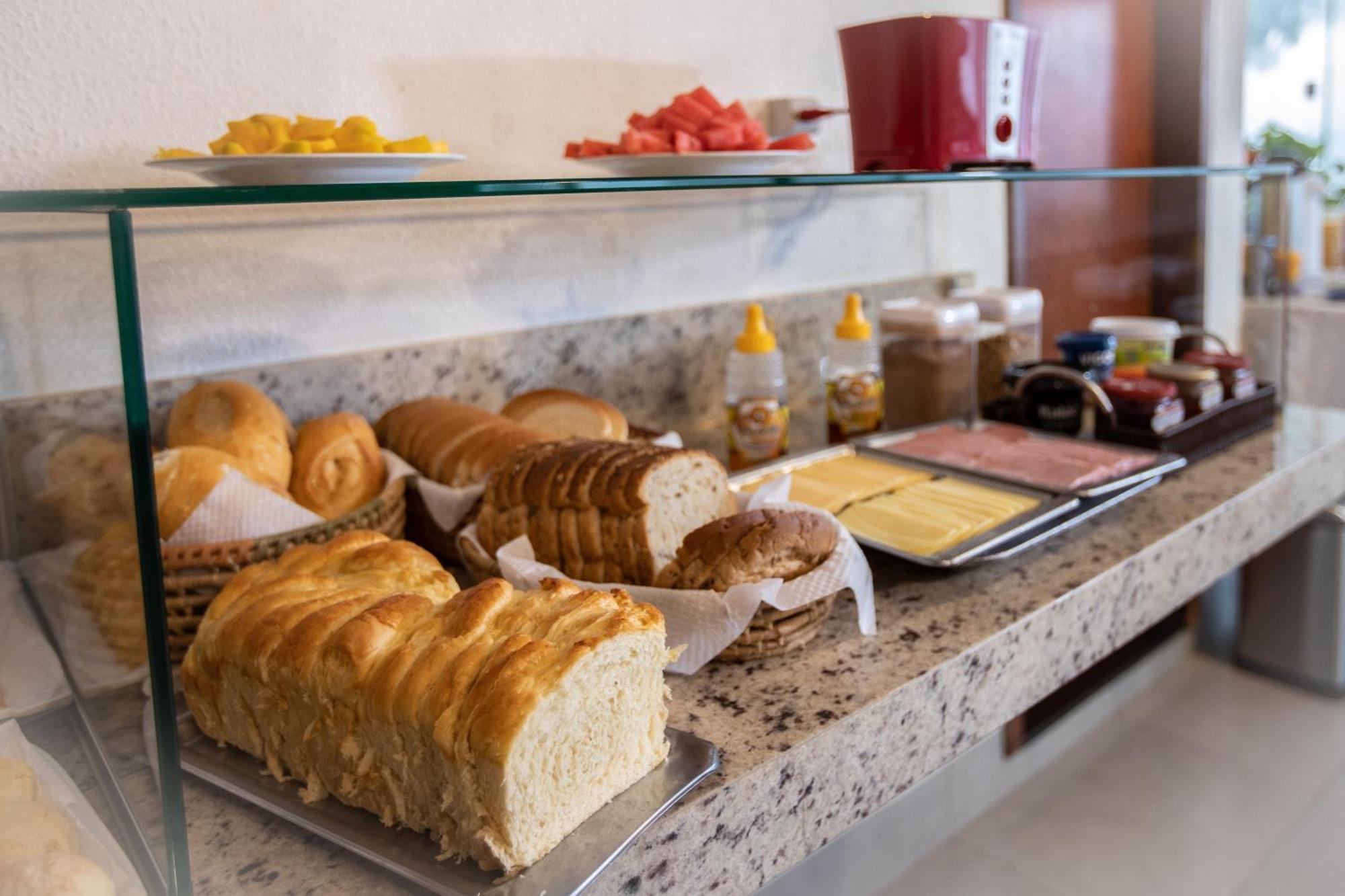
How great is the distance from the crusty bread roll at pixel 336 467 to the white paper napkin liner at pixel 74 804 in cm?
38

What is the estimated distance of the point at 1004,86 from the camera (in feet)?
3.57

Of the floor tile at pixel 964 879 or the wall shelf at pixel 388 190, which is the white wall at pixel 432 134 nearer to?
the wall shelf at pixel 388 190

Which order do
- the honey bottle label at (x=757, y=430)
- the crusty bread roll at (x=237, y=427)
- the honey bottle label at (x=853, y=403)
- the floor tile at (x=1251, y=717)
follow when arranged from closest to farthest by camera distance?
1. the crusty bread roll at (x=237, y=427)
2. the honey bottle label at (x=757, y=430)
3. the honey bottle label at (x=853, y=403)
4. the floor tile at (x=1251, y=717)

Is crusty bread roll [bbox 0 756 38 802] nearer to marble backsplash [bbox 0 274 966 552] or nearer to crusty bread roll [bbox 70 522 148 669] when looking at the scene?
crusty bread roll [bbox 70 522 148 669]

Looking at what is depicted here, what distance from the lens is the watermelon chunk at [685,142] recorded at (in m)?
0.95

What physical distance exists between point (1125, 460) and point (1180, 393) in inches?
9.6

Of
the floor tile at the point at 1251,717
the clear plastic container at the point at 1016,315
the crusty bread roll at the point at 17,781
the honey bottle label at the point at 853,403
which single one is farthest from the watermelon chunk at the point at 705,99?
the floor tile at the point at 1251,717

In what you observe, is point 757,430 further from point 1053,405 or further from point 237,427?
point 237,427

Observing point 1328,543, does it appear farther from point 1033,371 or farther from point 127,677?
point 127,677

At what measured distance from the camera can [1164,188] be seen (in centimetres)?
181

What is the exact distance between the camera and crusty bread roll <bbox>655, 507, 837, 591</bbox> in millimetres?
769

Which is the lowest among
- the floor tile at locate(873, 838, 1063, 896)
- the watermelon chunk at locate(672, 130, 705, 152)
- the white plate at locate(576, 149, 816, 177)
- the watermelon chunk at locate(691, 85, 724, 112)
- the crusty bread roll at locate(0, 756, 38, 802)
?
the floor tile at locate(873, 838, 1063, 896)

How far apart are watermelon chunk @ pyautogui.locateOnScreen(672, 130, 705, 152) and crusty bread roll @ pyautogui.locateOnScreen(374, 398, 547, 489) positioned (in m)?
0.28

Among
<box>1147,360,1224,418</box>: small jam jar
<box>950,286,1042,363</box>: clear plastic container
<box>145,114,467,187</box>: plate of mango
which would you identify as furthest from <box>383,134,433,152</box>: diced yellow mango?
<box>1147,360,1224,418</box>: small jam jar
